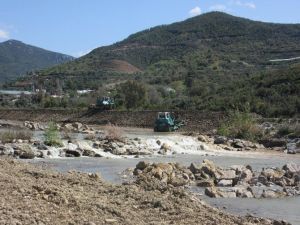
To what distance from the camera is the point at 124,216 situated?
13.6m

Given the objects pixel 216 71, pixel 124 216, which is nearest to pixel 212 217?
pixel 124 216

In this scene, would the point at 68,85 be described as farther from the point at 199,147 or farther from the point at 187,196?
the point at 187,196

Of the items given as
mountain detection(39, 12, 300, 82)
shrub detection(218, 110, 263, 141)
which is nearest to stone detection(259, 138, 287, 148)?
shrub detection(218, 110, 263, 141)

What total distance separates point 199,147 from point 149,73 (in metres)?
87.7

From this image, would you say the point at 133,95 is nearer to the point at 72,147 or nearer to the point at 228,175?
the point at 72,147

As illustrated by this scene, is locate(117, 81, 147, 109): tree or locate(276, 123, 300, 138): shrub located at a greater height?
locate(117, 81, 147, 109): tree

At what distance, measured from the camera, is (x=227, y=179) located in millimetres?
23328

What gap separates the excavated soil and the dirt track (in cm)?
4878

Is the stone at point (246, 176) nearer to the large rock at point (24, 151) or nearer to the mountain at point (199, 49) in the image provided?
the large rock at point (24, 151)

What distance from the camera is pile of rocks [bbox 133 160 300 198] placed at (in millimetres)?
20406

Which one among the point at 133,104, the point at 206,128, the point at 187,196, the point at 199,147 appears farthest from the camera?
the point at 133,104

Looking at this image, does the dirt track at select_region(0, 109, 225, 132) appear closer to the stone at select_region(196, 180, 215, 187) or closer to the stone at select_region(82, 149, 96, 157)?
the stone at select_region(82, 149, 96, 157)

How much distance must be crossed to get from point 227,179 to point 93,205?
1003 cm

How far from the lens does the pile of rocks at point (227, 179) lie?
66.9 ft
